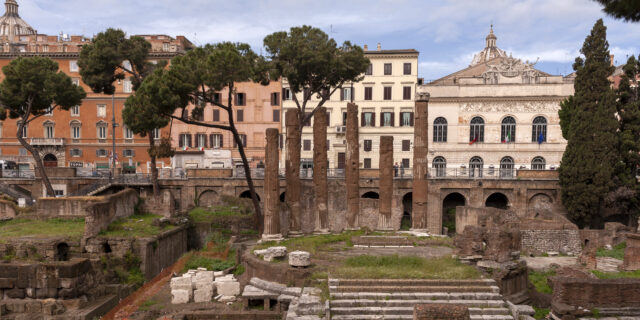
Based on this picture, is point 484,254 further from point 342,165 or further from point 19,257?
point 342,165

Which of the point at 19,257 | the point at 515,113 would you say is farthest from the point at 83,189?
the point at 515,113

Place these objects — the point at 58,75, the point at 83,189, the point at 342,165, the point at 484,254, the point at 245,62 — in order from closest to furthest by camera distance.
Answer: the point at 484,254, the point at 245,62, the point at 58,75, the point at 83,189, the point at 342,165

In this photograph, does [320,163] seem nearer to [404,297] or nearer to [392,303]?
[404,297]

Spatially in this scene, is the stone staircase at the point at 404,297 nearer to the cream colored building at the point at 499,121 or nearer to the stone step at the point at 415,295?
the stone step at the point at 415,295

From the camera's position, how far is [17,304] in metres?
13.8

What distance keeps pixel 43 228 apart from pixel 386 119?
25.7 m

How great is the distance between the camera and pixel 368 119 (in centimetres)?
3766

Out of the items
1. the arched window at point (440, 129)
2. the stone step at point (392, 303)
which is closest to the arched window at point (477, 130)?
the arched window at point (440, 129)

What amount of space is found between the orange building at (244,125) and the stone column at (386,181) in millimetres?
19201

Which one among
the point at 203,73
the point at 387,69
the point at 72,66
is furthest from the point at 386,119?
→ the point at 72,66

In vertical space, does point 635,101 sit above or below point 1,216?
above

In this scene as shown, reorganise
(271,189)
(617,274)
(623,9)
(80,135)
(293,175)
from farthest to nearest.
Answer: (80,135)
(293,175)
(271,189)
(617,274)
(623,9)

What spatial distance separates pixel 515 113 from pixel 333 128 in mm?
14322

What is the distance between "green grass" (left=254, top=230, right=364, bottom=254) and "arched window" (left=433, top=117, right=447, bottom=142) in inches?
748
